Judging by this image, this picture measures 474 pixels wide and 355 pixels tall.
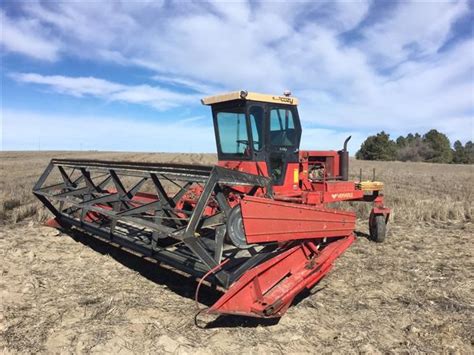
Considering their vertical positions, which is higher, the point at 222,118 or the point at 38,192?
the point at 222,118

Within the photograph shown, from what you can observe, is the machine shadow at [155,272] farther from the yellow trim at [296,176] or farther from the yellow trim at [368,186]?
the yellow trim at [368,186]

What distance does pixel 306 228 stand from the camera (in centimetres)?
442

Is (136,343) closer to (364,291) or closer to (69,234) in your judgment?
(364,291)

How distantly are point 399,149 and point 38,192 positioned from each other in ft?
218

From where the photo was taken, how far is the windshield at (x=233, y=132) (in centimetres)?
609

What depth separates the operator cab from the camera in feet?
19.5

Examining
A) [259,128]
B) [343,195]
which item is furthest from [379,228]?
[259,128]

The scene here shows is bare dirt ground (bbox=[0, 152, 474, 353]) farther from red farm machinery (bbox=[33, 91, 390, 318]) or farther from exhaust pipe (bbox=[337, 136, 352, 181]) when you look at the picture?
exhaust pipe (bbox=[337, 136, 352, 181])

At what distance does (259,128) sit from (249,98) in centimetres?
49

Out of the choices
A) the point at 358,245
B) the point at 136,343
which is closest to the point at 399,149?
the point at 358,245

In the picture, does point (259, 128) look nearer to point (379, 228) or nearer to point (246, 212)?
point (246, 212)

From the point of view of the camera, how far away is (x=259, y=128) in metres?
6.02

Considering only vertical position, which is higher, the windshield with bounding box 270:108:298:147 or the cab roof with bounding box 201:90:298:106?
the cab roof with bounding box 201:90:298:106

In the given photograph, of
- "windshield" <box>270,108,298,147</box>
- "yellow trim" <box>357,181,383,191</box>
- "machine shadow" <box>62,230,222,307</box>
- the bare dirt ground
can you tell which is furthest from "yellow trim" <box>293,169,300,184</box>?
"machine shadow" <box>62,230,222,307</box>
